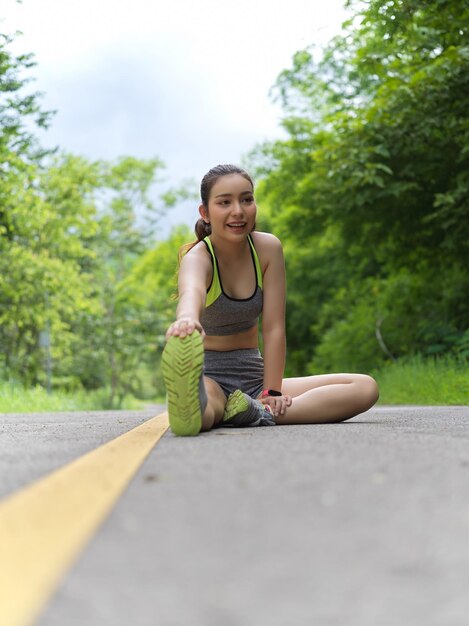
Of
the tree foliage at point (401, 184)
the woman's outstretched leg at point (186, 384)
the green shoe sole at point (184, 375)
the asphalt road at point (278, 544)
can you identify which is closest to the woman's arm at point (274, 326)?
the woman's outstretched leg at point (186, 384)

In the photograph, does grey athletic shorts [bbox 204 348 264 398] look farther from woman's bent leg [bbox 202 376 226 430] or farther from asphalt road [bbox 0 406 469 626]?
asphalt road [bbox 0 406 469 626]

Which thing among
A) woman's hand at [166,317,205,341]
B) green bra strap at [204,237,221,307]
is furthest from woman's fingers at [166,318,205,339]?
green bra strap at [204,237,221,307]

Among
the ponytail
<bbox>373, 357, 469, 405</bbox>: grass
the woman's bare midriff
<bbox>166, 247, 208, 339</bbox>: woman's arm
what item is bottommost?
<bbox>373, 357, 469, 405</bbox>: grass

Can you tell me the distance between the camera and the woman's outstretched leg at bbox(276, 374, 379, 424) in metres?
5.88

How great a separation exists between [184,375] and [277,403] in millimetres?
1406

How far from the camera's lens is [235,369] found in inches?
233

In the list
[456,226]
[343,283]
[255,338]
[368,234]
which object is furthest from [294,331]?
[255,338]

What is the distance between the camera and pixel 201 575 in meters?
1.70

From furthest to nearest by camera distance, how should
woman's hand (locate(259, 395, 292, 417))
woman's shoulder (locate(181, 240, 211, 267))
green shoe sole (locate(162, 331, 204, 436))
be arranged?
woman's hand (locate(259, 395, 292, 417)) < woman's shoulder (locate(181, 240, 211, 267)) < green shoe sole (locate(162, 331, 204, 436))

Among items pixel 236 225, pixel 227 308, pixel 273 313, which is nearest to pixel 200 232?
pixel 236 225

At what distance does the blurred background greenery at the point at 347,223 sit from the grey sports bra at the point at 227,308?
0.55 meters

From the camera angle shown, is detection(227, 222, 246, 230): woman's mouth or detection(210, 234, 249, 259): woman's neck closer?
detection(227, 222, 246, 230): woman's mouth

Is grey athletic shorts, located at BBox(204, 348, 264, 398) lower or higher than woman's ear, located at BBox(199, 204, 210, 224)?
lower

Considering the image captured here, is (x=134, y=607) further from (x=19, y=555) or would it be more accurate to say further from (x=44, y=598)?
(x=19, y=555)
